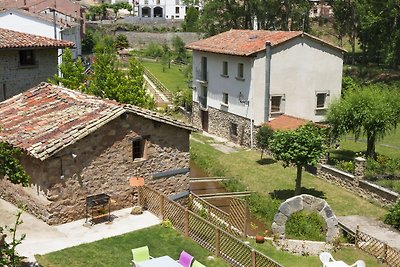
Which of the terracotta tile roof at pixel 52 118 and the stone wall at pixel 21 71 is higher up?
the stone wall at pixel 21 71

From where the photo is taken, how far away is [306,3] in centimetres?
5944

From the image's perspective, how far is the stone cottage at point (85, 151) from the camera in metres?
18.6

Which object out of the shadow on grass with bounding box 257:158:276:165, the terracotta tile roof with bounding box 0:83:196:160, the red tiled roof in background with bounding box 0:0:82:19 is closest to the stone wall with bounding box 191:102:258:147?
the shadow on grass with bounding box 257:158:276:165

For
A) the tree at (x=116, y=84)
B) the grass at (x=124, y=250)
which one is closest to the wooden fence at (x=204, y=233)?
the grass at (x=124, y=250)

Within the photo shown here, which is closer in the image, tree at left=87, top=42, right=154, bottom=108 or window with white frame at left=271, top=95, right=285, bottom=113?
tree at left=87, top=42, right=154, bottom=108

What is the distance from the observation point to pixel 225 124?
40.2 meters

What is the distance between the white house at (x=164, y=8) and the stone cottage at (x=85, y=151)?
325 ft

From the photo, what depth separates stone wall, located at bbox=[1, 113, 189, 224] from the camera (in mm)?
18672

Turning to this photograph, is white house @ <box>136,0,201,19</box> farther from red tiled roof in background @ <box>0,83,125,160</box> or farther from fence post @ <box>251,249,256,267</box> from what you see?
fence post @ <box>251,249,256,267</box>

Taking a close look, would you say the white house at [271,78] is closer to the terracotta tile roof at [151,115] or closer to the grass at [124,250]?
the terracotta tile roof at [151,115]

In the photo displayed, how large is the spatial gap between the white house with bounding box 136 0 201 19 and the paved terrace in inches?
4038

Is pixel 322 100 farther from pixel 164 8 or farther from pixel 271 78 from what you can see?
pixel 164 8

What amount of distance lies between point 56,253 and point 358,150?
73.4 feet

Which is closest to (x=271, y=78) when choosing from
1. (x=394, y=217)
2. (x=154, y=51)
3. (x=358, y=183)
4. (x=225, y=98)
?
(x=225, y=98)
